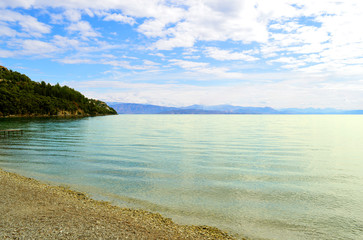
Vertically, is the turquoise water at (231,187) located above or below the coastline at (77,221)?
below

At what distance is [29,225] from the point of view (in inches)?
377

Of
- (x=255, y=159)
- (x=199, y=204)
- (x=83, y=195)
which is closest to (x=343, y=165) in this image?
(x=255, y=159)

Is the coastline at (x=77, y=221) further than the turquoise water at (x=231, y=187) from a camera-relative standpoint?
No

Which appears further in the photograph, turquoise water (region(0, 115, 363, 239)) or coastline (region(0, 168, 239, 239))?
turquoise water (region(0, 115, 363, 239))

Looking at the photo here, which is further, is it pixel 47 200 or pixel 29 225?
pixel 47 200

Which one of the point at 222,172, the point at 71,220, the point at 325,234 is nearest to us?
the point at 71,220

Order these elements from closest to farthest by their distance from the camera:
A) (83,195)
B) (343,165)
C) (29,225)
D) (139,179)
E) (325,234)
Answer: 1. (29,225)
2. (325,234)
3. (83,195)
4. (139,179)
5. (343,165)

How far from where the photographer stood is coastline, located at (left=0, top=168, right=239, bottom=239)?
906 cm

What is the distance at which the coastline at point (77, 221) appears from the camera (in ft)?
29.7

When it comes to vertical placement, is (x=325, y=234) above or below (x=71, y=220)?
below

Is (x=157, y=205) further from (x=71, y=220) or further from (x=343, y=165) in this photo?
(x=343, y=165)

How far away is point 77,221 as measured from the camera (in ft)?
33.4

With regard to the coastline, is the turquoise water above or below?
below

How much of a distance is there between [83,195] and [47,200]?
260cm
